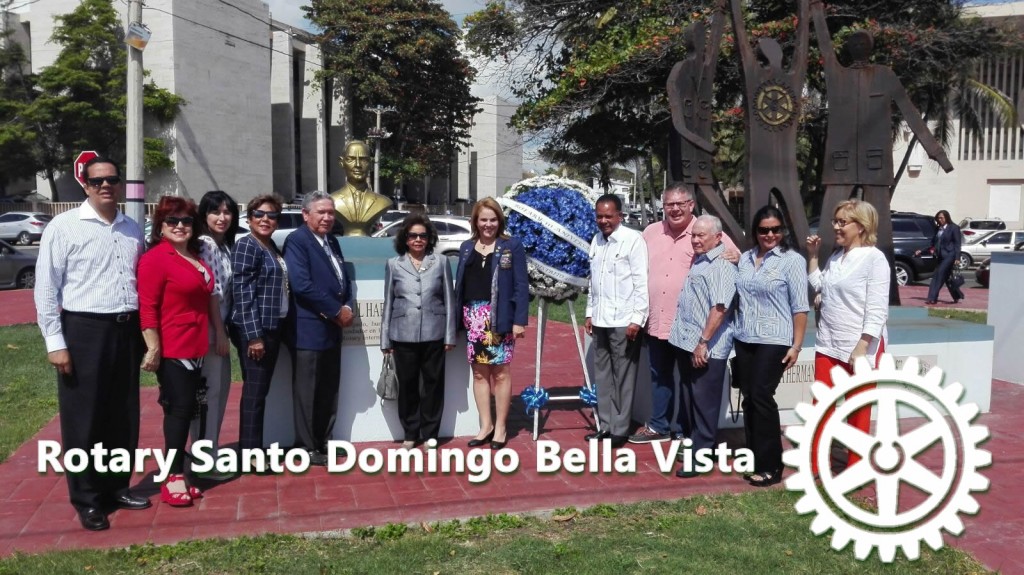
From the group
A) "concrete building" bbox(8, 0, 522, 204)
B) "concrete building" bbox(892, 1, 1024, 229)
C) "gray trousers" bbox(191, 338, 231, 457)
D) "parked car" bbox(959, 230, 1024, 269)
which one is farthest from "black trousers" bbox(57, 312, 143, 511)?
"concrete building" bbox(892, 1, 1024, 229)

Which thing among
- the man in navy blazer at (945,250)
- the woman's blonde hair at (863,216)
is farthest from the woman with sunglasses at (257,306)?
the man in navy blazer at (945,250)

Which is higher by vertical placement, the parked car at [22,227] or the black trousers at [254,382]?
the parked car at [22,227]

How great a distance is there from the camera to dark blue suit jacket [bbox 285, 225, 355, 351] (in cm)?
517

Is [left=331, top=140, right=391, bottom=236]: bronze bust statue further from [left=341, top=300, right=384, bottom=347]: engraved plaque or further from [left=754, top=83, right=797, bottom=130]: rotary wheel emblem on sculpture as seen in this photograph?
[left=754, top=83, right=797, bottom=130]: rotary wheel emblem on sculpture

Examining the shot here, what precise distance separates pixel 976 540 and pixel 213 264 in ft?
14.5

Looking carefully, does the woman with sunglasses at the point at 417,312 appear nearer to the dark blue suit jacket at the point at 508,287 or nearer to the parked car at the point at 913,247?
the dark blue suit jacket at the point at 508,287

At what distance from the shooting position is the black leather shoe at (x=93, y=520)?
427 cm

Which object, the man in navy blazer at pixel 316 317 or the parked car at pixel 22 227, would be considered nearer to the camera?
the man in navy blazer at pixel 316 317

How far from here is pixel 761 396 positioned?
4852 mm

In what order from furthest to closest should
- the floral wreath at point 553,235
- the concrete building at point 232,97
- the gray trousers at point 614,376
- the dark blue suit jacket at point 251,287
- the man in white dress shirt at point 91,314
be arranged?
1. the concrete building at point 232,97
2. the floral wreath at point 553,235
3. the gray trousers at point 614,376
4. the dark blue suit jacket at point 251,287
5. the man in white dress shirt at point 91,314

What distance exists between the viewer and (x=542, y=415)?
6.70 metres

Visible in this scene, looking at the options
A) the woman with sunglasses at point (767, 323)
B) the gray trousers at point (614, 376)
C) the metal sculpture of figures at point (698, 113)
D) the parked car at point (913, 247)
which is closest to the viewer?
the woman with sunglasses at point (767, 323)

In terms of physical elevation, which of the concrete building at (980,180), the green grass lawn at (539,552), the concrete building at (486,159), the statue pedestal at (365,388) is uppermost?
the concrete building at (486,159)

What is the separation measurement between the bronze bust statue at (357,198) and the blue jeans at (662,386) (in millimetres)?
2529
